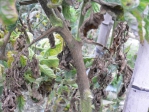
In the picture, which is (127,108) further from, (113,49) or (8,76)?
(8,76)

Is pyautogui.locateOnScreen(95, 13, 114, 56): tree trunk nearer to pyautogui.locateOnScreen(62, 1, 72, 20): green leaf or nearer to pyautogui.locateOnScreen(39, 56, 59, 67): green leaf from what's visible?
pyautogui.locateOnScreen(39, 56, 59, 67): green leaf

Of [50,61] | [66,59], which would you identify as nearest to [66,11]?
[66,59]

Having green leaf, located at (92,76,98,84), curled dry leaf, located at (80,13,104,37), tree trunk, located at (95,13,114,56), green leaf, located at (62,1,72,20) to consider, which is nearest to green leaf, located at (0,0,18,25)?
curled dry leaf, located at (80,13,104,37)

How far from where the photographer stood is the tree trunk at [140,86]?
22.1 inches

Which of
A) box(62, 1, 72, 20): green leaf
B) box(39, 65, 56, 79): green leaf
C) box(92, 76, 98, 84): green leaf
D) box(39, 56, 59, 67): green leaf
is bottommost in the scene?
box(92, 76, 98, 84): green leaf

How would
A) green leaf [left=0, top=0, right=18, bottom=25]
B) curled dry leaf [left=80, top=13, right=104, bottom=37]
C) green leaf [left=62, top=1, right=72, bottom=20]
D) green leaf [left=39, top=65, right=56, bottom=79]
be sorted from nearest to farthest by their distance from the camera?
green leaf [left=0, top=0, right=18, bottom=25], curled dry leaf [left=80, top=13, right=104, bottom=37], green leaf [left=62, top=1, right=72, bottom=20], green leaf [left=39, top=65, right=56, bottom=79]

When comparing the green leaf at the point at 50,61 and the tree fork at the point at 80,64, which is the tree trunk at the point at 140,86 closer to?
the tree fork at the point at 80,64

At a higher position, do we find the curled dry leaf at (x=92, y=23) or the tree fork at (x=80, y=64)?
the curled dry leaf at (x=92, y=23)

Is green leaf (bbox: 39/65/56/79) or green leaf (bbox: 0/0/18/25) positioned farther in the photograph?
green leaf (bbox: 39/65/56/79)

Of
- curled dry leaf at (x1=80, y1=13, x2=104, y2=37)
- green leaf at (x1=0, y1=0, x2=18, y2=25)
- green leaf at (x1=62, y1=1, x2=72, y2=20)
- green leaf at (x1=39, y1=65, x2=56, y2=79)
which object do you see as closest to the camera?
green leaf at (x1=0, y1=0, x2=18, y2=25)

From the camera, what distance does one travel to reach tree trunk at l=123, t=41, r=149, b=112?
1.84ft

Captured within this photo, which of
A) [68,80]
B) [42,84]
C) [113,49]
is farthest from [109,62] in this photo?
[42,84]

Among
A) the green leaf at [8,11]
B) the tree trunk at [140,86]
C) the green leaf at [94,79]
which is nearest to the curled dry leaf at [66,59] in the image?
the green leaf at [94,79]

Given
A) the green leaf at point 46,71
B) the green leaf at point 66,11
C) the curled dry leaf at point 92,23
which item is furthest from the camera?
the green leaf at point 46,71
